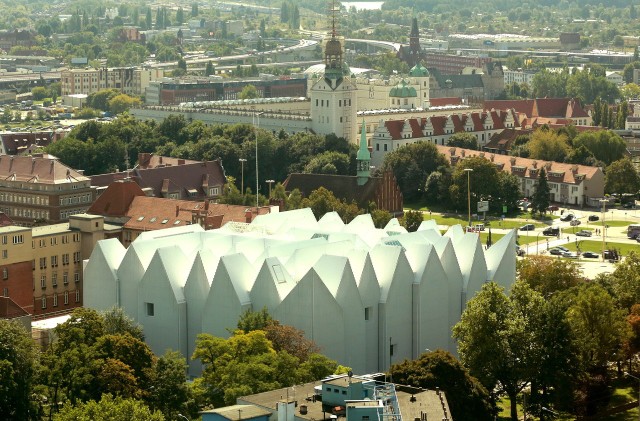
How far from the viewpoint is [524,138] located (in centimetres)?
14012

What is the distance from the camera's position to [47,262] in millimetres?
80688

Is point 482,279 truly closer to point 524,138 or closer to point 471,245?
point 471,245

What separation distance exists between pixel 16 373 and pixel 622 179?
243 ft

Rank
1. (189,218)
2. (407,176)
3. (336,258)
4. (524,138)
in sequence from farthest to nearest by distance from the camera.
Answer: (524,138) → (407,176) → (189,218) → (336,258)

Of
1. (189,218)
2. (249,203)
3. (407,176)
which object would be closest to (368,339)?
(189,218)

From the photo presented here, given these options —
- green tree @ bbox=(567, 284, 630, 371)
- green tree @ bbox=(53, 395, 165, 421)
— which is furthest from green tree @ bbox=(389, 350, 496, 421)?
green tree @ bbox=(53, 395, 165, 421)

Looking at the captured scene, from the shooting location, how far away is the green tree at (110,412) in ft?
164

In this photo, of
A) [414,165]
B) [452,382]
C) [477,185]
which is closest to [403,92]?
[414,165]

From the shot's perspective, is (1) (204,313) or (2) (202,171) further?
(2) (202,171)

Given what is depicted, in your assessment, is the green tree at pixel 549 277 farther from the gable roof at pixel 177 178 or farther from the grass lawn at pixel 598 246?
the gable roof at pixel 177 178

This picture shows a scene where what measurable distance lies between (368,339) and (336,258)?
3.83 meters

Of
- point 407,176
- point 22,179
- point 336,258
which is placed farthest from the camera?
point 407,176

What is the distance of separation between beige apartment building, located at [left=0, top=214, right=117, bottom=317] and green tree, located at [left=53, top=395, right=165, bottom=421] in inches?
1051

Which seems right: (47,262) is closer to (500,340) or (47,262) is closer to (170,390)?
(170,390)
